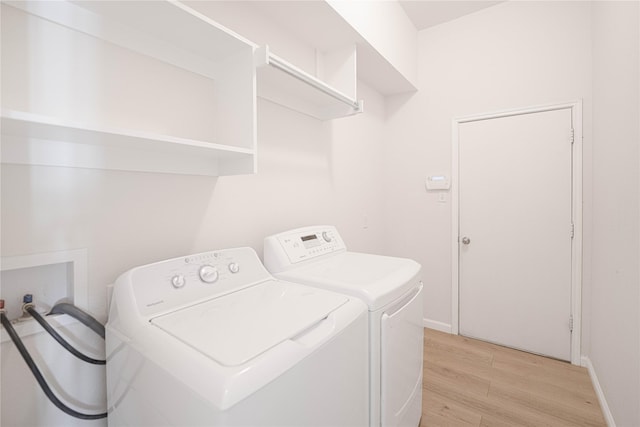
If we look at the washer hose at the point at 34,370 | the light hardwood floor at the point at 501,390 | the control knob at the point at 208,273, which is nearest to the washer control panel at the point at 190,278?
the control knob at the point at 208,273

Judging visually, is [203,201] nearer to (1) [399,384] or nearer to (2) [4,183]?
(2) [4,183]

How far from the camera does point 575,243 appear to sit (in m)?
2.15

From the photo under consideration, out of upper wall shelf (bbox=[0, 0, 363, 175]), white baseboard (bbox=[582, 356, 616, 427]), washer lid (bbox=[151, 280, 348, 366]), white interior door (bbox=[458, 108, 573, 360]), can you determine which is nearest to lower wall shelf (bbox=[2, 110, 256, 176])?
upper wall shelf (bbox=[0, 0, 363, 175])

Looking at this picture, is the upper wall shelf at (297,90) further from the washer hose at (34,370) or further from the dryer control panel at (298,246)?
the washer hose at (34,370)

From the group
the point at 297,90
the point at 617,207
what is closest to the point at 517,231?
the point at 617,207

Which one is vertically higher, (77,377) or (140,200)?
(140,200)

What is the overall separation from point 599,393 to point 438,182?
175 cm

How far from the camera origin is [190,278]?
3.36 feet

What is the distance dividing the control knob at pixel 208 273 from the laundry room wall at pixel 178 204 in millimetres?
197

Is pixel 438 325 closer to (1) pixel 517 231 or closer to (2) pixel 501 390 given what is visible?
(2) pixel 501 390

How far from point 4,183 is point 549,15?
322 cm

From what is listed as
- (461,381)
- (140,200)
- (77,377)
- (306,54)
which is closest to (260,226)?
(140,200)

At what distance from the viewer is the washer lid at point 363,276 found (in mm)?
1090

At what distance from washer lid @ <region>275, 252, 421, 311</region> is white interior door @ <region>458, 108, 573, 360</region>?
4.55 ft
